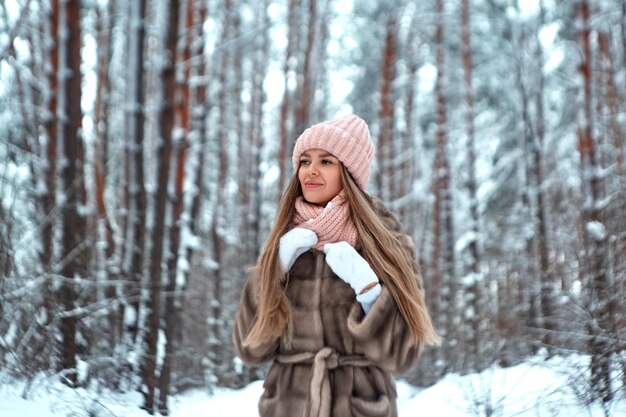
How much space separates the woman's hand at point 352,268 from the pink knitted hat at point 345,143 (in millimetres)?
370

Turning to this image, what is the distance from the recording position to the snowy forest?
4.81 metres

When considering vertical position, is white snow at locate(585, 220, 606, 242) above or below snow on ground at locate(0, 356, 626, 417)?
above

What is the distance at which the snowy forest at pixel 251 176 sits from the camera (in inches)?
189

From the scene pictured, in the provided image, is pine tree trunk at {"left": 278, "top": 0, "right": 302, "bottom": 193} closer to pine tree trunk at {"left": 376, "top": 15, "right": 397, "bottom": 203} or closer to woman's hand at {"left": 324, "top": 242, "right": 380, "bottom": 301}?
pine tree trunk at {"left": 376, "top": 15, "right": 397, "bottom": 203}

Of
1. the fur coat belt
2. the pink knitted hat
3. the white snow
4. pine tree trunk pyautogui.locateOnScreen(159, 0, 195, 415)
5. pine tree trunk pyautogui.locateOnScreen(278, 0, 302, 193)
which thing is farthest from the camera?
pine tree trunk pyautogui.locateOnScreen(278, 0, 302, 193)

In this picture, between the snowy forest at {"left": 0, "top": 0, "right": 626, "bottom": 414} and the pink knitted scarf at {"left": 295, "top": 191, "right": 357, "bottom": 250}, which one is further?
the snowy forest at {"left": 0, "top": 0, "right": 626, "bottom": 414}

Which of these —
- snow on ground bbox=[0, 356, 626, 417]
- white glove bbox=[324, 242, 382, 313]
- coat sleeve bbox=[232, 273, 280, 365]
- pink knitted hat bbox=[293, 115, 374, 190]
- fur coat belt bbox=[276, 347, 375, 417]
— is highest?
pink knitted hat bbox=[293, 115, 374, 190]

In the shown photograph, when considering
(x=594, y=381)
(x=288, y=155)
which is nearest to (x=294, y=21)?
(x=288, y=155)

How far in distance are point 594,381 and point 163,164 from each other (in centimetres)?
382

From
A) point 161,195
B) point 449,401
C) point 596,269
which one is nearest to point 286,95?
point 161,195

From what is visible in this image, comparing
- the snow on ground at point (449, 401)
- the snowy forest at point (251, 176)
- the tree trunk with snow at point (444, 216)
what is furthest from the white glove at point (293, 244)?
the tree trunk with snow at point (444, 216)

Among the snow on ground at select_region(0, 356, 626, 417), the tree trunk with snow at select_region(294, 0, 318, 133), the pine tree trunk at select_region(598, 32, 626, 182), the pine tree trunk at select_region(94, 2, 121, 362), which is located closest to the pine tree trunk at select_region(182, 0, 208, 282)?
the pine tree trunk at select_region(94, 2, 121, 362)

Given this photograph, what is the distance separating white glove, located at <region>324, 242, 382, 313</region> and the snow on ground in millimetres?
1866

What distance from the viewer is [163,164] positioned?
5.63 m
